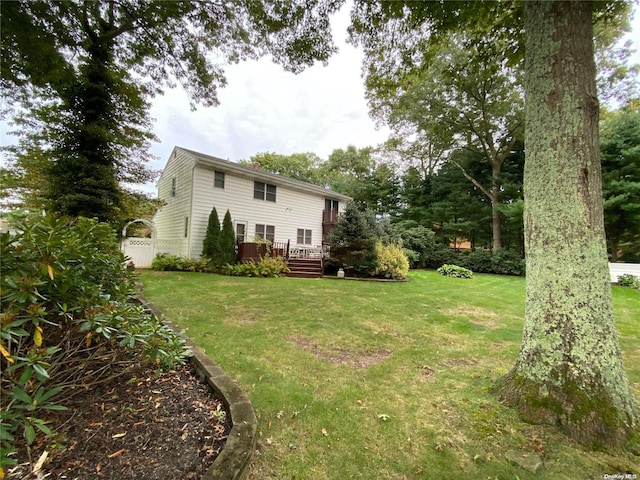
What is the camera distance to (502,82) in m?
15.3

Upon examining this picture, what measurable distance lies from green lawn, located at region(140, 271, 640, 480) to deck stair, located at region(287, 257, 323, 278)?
5485mm

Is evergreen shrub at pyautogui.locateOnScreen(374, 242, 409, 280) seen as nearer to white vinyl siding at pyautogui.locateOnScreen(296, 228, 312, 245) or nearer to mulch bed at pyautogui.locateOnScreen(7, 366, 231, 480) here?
white vinyl siding at pyautogui.locateOnScreen(296, 228, 312, 245)

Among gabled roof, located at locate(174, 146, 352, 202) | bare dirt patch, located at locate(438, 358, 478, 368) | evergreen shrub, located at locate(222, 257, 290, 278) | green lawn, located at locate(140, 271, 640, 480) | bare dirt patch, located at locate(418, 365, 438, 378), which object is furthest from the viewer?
gabled roof, located at locate(174, 146, 352, 202)

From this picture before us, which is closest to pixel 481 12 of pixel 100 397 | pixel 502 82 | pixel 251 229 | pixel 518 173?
pixel 100 397

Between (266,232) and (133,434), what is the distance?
12.4 metres

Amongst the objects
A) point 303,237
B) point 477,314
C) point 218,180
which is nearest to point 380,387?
point 477,314

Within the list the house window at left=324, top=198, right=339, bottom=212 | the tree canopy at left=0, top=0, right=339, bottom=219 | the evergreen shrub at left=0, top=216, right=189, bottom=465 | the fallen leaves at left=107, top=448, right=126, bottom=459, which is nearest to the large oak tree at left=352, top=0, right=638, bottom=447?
the fallen leaves at left=107, top=448, right=126, bottom=459

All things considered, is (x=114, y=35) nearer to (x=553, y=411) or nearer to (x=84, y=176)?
(x=84, y=176)

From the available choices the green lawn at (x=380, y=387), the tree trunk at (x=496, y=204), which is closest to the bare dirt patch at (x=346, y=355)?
the green lawn at (x=380, y=387)

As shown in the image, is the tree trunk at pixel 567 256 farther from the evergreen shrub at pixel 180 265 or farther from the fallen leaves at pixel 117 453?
the evergreen shrub at pixel 180 265

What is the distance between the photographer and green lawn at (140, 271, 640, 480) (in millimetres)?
1680

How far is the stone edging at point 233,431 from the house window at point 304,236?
12.7 meters

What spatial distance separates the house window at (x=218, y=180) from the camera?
12.1 meters

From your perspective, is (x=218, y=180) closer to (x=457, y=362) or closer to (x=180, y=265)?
(x=180, y=265)
